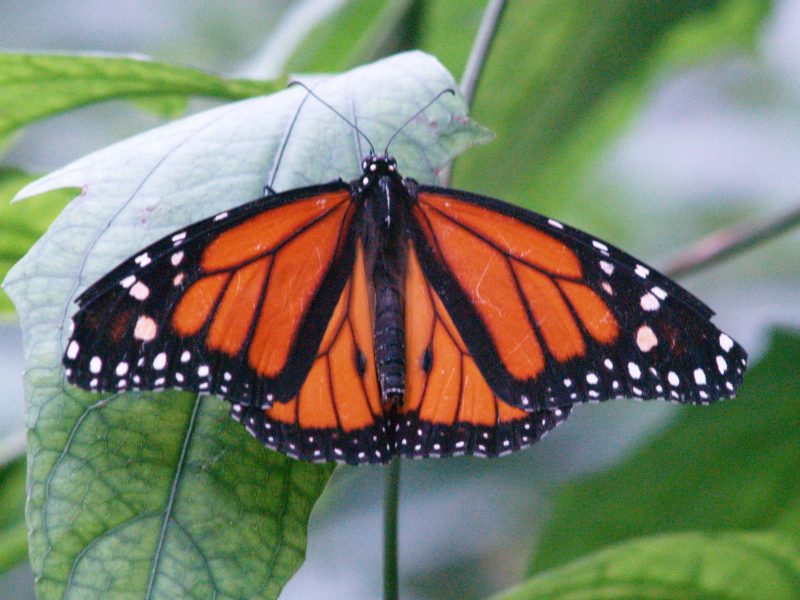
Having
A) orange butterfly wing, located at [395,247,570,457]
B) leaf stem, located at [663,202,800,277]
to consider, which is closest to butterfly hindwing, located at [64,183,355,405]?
orange butterfly wing, located at [395,247,570,457]

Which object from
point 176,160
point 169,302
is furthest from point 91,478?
point 176,160

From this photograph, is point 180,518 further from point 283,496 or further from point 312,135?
point 312,135

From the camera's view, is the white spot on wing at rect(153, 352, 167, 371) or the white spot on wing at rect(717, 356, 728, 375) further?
the white spot on wing at rect(717, 356, 728, 375)

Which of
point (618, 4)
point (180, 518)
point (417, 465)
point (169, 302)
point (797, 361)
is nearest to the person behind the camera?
point (180, 518)

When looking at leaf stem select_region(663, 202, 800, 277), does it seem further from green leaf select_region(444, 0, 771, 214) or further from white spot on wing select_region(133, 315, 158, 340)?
white spot on wing select_region(133, 315, 158, 340)

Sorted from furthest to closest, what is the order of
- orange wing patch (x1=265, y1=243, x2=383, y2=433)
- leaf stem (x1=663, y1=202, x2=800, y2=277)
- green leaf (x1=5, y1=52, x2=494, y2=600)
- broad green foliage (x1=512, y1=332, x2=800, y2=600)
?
1. broad green foliage (x1=512, y1=332, x2=800, y2=600)
2. leaf stem (x1=663, y1=202, x2=800, y2=277)
3. orange wing patch (x1=265, y1=243, x2=383, y2=433)
4. green leaf (x1=5, y1=52, x2=494, y2=600)

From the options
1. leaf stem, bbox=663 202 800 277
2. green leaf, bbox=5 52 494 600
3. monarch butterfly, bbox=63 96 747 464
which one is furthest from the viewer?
leaf stem, bbox=663 202 800 277

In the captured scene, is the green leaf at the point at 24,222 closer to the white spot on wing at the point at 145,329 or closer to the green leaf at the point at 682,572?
the white spot on wing at the point at 145,329
